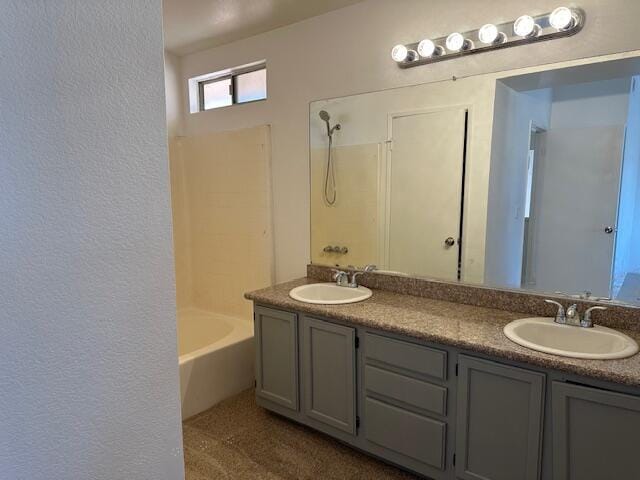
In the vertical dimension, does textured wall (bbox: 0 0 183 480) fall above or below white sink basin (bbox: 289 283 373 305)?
above

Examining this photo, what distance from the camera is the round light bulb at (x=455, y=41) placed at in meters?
2.13

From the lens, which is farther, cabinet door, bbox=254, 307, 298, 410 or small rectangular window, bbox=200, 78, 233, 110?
small rectangular window, bbox=200, 78, 233, 110

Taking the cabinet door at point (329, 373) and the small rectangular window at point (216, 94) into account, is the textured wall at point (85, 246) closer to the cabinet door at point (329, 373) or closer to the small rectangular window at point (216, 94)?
the cabinet door at point (329, 373)

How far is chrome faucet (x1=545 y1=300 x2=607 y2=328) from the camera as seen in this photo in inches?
70.9

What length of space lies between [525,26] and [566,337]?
142 cm

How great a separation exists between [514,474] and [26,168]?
1.92 meters

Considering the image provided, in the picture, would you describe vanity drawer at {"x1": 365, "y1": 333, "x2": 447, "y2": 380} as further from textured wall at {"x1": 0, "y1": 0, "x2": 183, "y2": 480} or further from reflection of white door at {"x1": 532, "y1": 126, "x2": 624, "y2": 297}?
textured wall at {"x1": 0, "y1": 0, "x2": 183, "y2": 480}

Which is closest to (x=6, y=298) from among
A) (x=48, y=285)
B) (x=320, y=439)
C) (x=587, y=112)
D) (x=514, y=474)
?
(x=48, y=285)

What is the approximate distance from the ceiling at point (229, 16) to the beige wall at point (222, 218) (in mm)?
658

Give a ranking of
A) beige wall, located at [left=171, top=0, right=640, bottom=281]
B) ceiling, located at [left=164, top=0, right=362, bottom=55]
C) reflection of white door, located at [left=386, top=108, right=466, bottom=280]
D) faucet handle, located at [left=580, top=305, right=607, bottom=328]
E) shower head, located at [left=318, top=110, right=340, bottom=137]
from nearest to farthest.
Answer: faucet handle, located at [left=580, top=305, right=607, bottom=328], beige wall, located at [left=171, top=0, right=640, bottom=281], reflection of white door, located at [left=386, top=108, right=466, bottom=280], ceiling, located at [left=164, top=0, right=362, bottom=55], shower head, located at [left=318, top=110, right=340, bottom=137]

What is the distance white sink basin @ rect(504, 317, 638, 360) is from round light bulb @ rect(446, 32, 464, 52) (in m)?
1.39

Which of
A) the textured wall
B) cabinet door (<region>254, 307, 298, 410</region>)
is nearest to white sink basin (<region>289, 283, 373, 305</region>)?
cabinet door (<region>254, 307, 298, 410</region>)

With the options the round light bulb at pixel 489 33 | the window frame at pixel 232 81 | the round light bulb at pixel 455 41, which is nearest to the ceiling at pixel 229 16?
the window frame at pixel 232 81

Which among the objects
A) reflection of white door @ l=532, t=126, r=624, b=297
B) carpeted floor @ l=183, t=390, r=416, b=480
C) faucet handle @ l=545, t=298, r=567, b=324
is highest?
reflection of white door @ l=532, t=126, r=624, b=297
